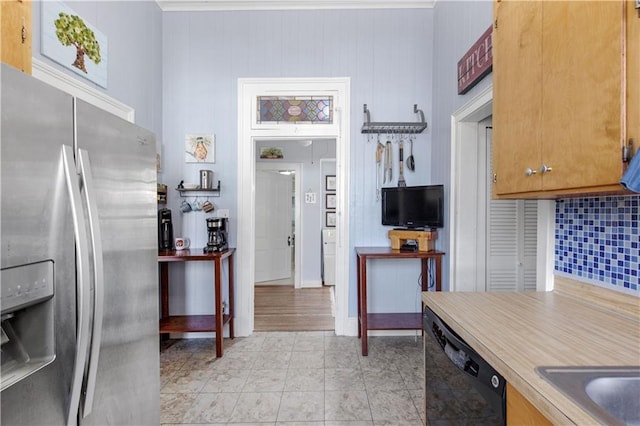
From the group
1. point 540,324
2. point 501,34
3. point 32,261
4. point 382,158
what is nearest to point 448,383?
point 540,324

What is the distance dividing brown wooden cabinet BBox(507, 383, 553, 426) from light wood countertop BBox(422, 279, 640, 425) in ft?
0.11

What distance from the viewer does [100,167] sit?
101 centimetres

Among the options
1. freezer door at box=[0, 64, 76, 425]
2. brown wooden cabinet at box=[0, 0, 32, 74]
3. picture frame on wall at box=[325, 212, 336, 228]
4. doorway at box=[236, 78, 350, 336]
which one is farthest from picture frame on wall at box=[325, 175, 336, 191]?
freezer door at box=[0, 64, 76, 425]

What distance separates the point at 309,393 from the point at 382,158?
2.12 meters

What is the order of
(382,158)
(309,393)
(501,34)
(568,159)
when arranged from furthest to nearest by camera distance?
(382,158), (309,393), (501,34), (568,159)

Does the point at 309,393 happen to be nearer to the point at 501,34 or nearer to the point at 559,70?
the point at 559,70

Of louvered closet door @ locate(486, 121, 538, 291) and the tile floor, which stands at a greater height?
louvered closet door @ locate(486, 121, 538, 291)

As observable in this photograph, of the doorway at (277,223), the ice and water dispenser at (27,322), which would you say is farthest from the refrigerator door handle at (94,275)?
the doorway at (277,223)

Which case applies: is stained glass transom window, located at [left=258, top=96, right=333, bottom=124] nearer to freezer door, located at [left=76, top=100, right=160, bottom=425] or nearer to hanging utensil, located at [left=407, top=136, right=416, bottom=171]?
hanging utensil, located at [left=407, top=136, right=416, bottom=171]

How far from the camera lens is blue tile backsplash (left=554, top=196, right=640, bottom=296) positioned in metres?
1.06

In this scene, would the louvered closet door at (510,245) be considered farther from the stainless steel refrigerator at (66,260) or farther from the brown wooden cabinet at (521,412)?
the stainless steel refrigerator at (66,260)

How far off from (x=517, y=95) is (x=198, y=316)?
9.98 ft

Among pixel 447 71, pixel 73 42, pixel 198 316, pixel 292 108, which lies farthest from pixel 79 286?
pixel 447 71

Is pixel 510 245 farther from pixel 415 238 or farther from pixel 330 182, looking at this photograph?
pixel 330 182
